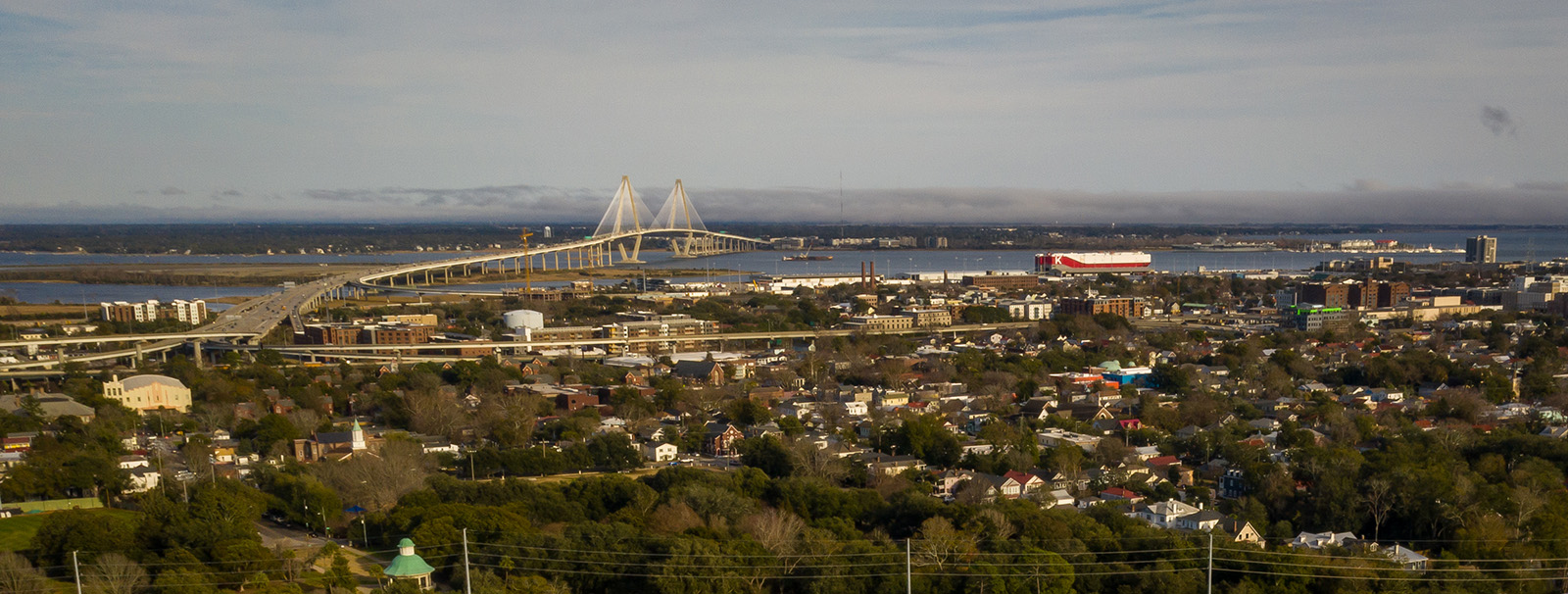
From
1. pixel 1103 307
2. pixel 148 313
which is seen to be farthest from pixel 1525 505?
pixel 148 313

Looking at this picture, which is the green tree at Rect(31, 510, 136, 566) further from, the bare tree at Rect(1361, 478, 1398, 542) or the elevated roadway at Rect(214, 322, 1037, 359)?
the elevated roadway at Rect(214, 322, 1037, 359)

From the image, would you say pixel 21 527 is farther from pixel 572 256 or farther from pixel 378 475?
pixel 572 256

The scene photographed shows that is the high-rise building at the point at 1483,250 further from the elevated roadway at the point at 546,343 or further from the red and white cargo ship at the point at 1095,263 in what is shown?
the elevated roadway at the point at 546,343

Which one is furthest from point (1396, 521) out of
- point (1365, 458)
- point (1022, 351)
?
point (1022, 351)

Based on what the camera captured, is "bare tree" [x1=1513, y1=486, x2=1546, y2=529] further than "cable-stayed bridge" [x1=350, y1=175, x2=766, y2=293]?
No

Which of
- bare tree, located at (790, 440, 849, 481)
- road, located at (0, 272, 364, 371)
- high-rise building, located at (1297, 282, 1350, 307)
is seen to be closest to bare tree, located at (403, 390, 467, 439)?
bare tree, located at (790, 440, 849, 481)

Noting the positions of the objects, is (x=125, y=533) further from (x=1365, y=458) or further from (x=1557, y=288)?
(x=1557, y=288)

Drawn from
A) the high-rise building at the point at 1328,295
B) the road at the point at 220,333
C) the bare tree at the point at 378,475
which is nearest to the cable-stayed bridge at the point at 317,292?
the road at the point at 220,333
